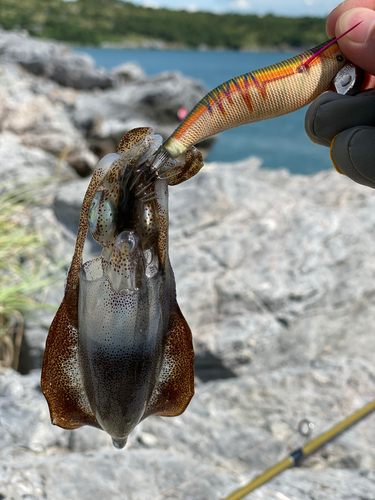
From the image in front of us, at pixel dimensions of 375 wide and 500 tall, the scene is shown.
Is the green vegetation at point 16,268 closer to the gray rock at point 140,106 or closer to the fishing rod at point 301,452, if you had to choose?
the fishing rod at point 301,452

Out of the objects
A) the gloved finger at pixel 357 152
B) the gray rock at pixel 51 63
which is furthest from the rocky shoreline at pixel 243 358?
the gray rock at pixel 51 63

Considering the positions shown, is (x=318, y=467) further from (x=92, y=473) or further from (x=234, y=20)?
(x=234, y=20)

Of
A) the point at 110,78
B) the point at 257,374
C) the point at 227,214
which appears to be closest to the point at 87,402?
the point at 257,374

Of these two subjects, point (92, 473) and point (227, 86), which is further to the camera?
point (92, 473)

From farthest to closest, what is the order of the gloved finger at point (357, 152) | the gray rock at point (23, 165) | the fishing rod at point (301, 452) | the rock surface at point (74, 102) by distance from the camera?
1. the rock surface at point (74, 102)
2. the gray rock at point (23, 165)
3. the fishing rod at point (301, 452)
4. the gloved finger at point (357, 152)

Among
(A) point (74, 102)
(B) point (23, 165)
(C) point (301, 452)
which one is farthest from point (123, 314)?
(A) point (74, 102)
